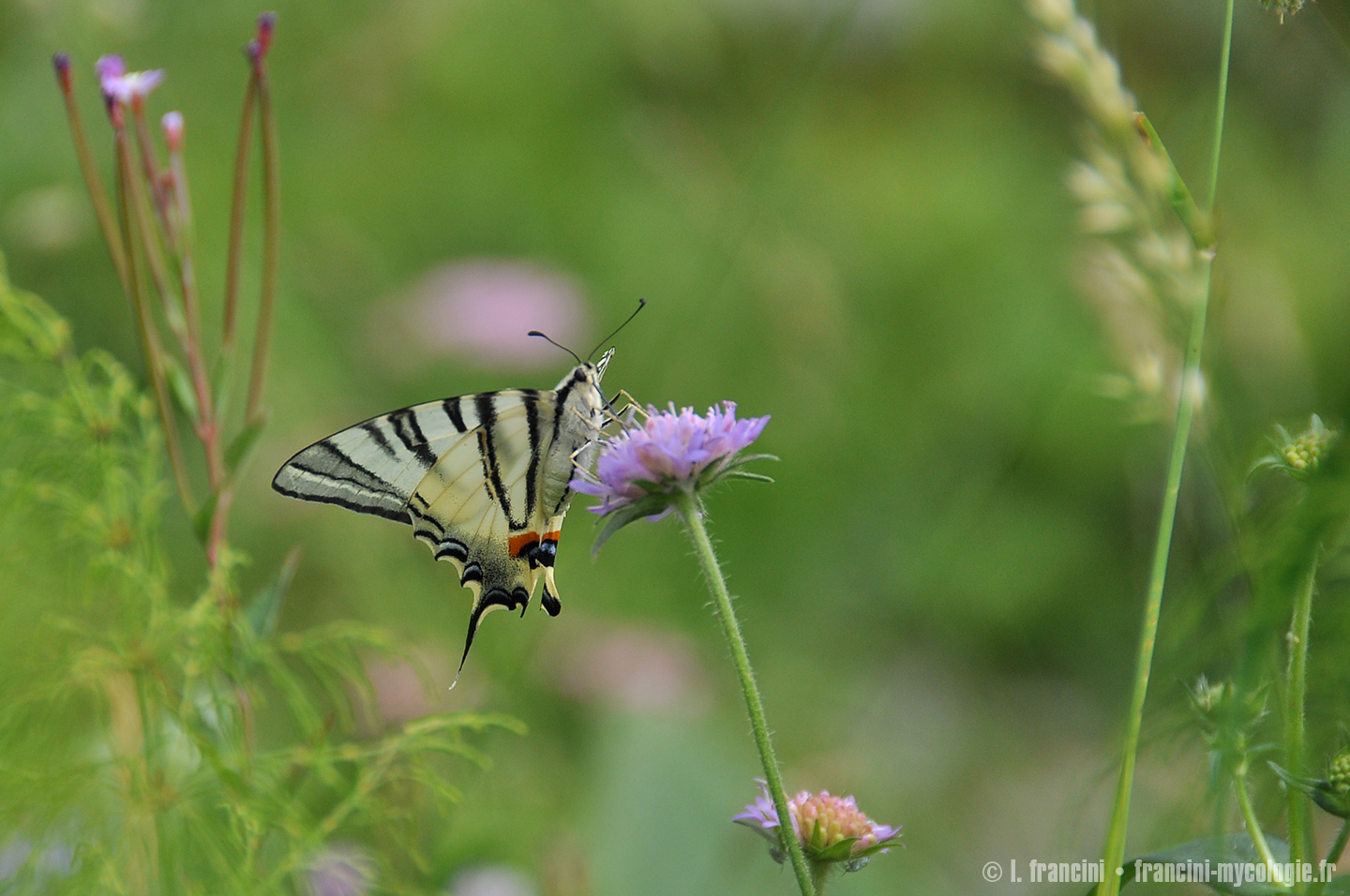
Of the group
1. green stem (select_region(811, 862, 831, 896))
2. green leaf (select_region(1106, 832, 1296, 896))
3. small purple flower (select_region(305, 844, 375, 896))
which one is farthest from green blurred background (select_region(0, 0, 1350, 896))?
green leaf (select_region(1106, 832, 1296, 896))

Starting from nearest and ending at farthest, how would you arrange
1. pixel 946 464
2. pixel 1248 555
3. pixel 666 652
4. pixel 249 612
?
pixel 1248 555
pixel 249 612
pixel 666 652
pixel 946 464

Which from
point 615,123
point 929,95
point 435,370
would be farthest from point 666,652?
point 929,95

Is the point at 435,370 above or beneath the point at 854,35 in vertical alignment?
beneath

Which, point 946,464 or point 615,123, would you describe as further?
point 615,123

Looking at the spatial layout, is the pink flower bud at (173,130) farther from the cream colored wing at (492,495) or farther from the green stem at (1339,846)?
the green stem at (1339,846)

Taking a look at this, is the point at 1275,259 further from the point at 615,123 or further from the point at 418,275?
the point at 418,275

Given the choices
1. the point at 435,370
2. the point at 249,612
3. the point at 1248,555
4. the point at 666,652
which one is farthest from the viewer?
the point at 435,370

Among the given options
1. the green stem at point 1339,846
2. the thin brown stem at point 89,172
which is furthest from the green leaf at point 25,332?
the green stem at point 1339,846
